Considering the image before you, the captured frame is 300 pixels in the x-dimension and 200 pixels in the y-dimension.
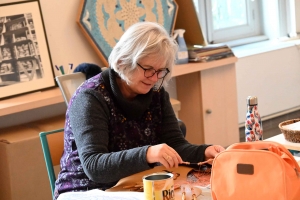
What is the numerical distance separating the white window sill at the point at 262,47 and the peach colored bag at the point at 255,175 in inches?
111

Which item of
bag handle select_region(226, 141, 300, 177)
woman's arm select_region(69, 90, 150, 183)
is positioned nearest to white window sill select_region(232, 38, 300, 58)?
woman's arm select_region(69, 90, 150, 183)

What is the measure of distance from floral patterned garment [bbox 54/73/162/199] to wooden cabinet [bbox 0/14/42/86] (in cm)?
104

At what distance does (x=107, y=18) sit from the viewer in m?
2.94

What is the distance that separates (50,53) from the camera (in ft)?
9.34

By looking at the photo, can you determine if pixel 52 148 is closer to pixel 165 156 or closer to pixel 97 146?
pixel 97 146

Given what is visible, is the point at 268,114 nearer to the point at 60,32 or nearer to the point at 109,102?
the point at 60,32

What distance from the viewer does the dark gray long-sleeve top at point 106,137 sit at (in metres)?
1.50

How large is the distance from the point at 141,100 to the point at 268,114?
267cm

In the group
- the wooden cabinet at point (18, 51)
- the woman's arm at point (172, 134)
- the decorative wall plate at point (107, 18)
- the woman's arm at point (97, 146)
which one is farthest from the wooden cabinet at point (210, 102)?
the woman's arm at point (97, 146)

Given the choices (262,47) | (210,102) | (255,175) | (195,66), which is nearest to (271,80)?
(262,47)

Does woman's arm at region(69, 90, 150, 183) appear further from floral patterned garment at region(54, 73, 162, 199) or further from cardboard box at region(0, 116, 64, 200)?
cardboard box at region(0, 116, 64, 200)

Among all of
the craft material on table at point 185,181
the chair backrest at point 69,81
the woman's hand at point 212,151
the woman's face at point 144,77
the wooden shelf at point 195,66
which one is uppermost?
the woman's face at point 144,77

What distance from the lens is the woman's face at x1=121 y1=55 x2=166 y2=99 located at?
1645mm

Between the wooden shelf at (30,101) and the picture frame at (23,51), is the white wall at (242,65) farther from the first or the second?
the wooden shelf at (30,101)
